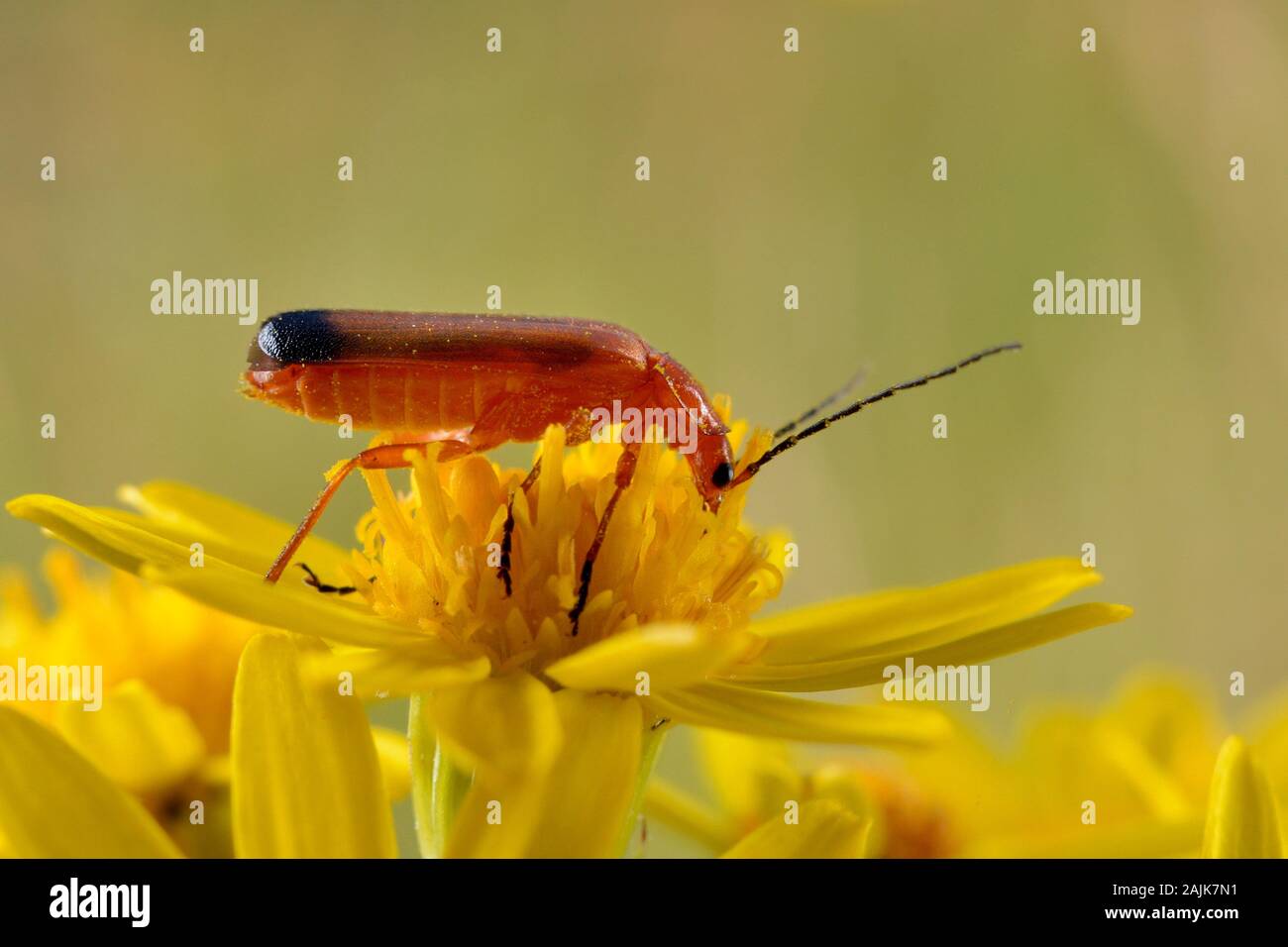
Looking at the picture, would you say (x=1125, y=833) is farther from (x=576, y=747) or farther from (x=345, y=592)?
(x=345, y=592)

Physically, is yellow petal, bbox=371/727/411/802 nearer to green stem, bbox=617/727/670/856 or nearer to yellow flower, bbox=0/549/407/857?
yellow flower, bbox=0/549/407/857

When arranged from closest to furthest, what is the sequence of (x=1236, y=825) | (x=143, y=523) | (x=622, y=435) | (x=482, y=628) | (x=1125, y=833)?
(x=1236, y=825)
(x=482, y=628)
(x=143, y=523)
(x=622, y=435)
(x=1125, y=833)

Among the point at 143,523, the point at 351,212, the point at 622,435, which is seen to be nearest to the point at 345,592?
the point at 143,523

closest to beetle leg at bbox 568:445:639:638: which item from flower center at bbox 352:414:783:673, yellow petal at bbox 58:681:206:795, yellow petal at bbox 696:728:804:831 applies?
flower center at bbox 352:414:783:673

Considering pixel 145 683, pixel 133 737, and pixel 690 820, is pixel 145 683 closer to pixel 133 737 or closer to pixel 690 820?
pixel 133 737

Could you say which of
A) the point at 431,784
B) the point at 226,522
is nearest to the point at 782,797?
the point at 431,784

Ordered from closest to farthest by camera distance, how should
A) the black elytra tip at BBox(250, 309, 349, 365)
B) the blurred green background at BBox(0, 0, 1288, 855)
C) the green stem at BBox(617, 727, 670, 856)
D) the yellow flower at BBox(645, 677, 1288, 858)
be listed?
the green stem at BBox(617, 727, 670, 856)
the black elytra tip at BBox(250, 309, 349, 365)
the yellow flower at BBox(645, 677, 1288, 858)
the blurred green background at BBox(0, 0, 1288, 855)

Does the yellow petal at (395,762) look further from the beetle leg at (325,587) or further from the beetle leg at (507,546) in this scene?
the beetle leg at (507,546)
